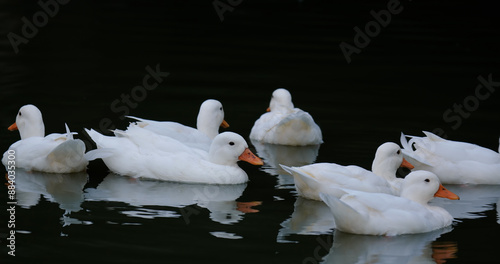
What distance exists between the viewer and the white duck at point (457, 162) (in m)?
12.1

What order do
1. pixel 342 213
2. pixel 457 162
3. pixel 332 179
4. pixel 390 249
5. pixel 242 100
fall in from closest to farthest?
pixel 390 249, pixel 342 213, pixel 332 179, pixel 457 162, pixel 242 100

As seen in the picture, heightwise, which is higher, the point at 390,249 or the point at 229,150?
the point at 229,150

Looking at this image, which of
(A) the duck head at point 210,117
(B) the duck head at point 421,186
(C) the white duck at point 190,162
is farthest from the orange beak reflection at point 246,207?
(A) the duck head at point 210,117

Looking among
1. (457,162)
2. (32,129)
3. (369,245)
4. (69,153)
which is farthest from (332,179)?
(32,129)

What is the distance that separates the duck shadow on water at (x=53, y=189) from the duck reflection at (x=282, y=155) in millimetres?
2435

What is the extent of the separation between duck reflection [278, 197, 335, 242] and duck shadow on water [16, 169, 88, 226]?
6.90 ft

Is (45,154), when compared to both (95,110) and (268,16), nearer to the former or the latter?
(95,110)

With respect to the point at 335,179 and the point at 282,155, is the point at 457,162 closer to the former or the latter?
the point at 335,179

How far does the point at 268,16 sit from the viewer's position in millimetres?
26922

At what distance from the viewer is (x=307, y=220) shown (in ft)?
33.6

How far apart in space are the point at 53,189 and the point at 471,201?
15.6 ft

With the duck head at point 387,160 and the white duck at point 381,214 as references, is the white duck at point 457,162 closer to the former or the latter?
the duck head at point 387,160

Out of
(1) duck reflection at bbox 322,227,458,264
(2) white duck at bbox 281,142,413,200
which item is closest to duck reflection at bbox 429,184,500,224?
(2) white duck at bbox 281,142,413,200

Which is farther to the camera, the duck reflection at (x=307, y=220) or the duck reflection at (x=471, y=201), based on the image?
the duck reflection at (x=471, y=201)
